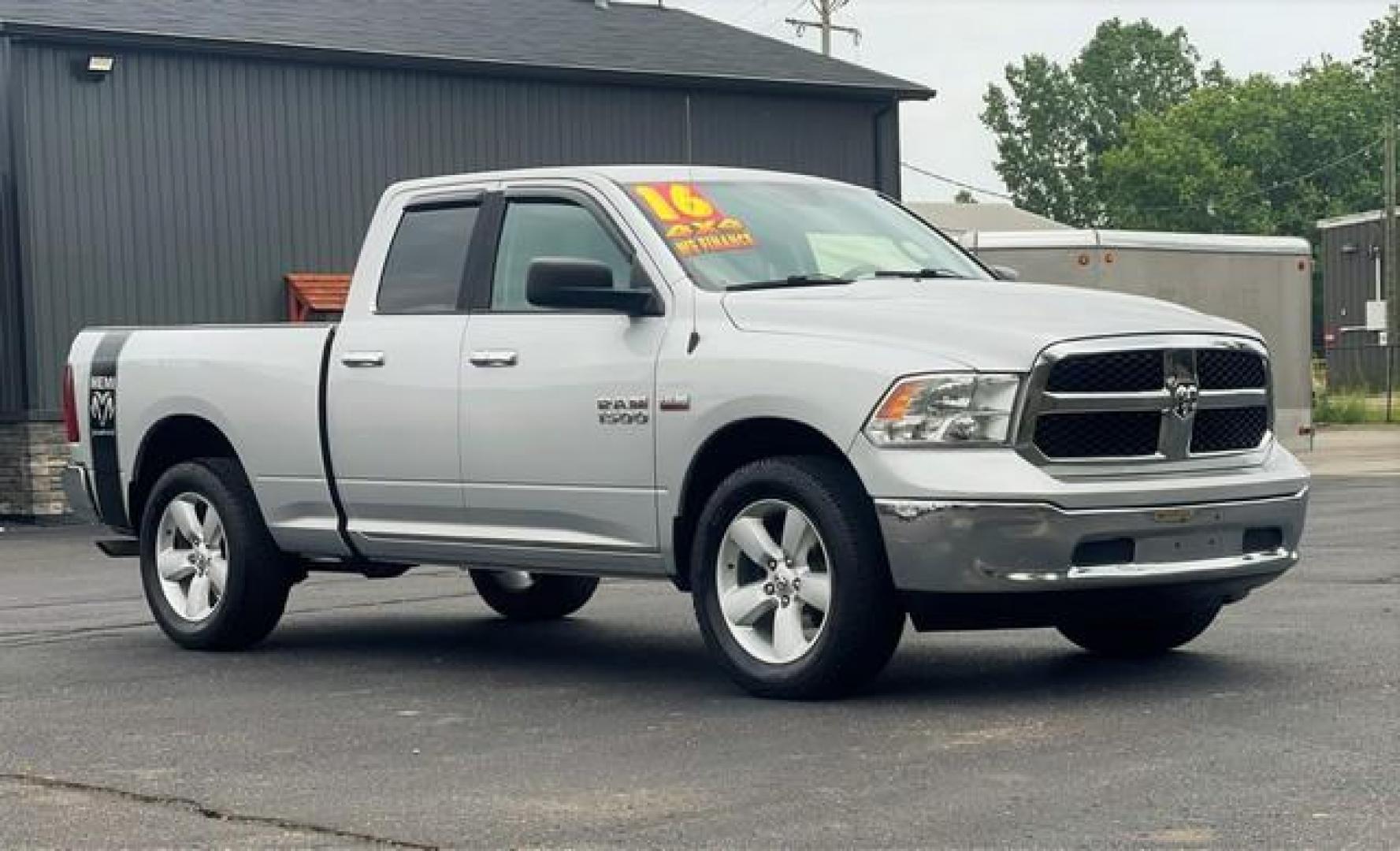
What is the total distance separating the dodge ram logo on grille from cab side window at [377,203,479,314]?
118 inches

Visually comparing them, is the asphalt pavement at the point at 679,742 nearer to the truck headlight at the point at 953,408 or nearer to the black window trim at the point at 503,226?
the truck headlight at the point at 953,408

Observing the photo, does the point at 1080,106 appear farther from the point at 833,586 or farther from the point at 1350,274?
the point at 833,586

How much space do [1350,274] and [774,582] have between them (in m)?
63.7

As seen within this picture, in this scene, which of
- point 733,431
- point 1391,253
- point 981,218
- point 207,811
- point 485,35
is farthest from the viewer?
point 1391,253

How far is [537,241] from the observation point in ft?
31.8

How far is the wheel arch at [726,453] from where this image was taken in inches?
337

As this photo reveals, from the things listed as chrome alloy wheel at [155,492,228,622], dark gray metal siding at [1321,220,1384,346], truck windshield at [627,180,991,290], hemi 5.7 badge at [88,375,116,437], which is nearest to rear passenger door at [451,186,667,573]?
truck windshield at [627,180,991,290]

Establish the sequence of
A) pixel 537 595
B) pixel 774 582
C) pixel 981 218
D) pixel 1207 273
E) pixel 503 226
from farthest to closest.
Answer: pixel 981 218
pixel 1207 273
pixel 537 595
pixel 503 226
pixel 774 582

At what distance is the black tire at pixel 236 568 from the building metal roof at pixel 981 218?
110 feet

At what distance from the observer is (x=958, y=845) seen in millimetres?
5879

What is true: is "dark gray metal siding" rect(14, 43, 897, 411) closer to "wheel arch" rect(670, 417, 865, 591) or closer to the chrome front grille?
"wheel arch" rect(670, 417, 865, 591)

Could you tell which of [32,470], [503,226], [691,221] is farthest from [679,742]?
[32,470]

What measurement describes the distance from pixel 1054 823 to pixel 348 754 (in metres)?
2.48

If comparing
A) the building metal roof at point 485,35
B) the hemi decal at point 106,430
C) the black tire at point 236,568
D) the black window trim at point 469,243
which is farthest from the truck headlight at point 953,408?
the building metal roof at point 485,35
